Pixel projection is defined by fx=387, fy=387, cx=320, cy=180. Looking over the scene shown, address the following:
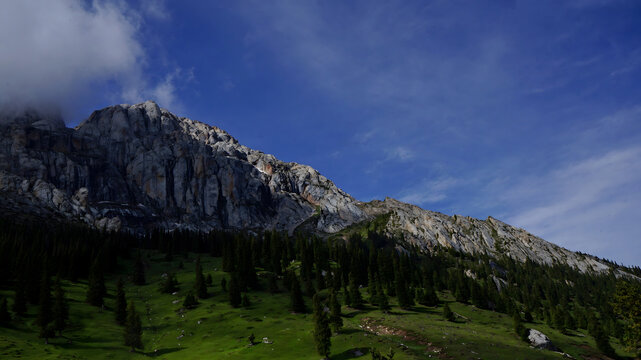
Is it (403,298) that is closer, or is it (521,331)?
(521,331)

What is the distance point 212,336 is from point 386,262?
330 ft

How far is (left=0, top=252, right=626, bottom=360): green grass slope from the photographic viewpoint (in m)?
74.5

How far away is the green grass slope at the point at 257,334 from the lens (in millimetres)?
74500

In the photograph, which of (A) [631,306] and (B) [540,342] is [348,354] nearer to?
(B) [540,342]

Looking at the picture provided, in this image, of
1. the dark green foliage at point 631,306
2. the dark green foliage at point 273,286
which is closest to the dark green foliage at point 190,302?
the dark green foliage at point 273,286

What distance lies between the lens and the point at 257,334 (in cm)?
8888

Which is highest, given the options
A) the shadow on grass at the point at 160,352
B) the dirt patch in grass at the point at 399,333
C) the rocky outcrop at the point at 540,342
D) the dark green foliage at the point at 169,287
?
the dark green foliage at the point at 169,287

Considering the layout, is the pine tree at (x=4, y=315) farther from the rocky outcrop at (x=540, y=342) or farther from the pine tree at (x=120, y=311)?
the rocky outcrop at (x=540, y=342)

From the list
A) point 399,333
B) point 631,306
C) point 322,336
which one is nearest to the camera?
point 322,336

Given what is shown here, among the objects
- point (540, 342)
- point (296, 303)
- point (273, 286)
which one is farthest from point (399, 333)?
point (273, 286)

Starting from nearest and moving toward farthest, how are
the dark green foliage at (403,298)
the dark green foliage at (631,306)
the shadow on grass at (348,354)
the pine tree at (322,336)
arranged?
1. the shadow on grass at (348,354)
2. the pine tree at (322,336)
3. the dark green foliage at (631,306)
4. the dark green foliage at (403,298)

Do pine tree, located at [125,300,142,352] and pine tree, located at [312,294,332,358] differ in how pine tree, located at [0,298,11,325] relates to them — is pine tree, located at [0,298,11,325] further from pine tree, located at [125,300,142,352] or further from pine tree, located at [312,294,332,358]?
pine tree, located at [312,294,332,358]

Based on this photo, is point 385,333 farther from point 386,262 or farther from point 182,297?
point 386,262

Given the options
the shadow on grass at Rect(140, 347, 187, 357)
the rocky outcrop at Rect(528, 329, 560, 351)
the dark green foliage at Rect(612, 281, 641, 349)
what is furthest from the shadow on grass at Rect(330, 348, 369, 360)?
the dark green foliage at Rect(612, 281, 641, 349)
